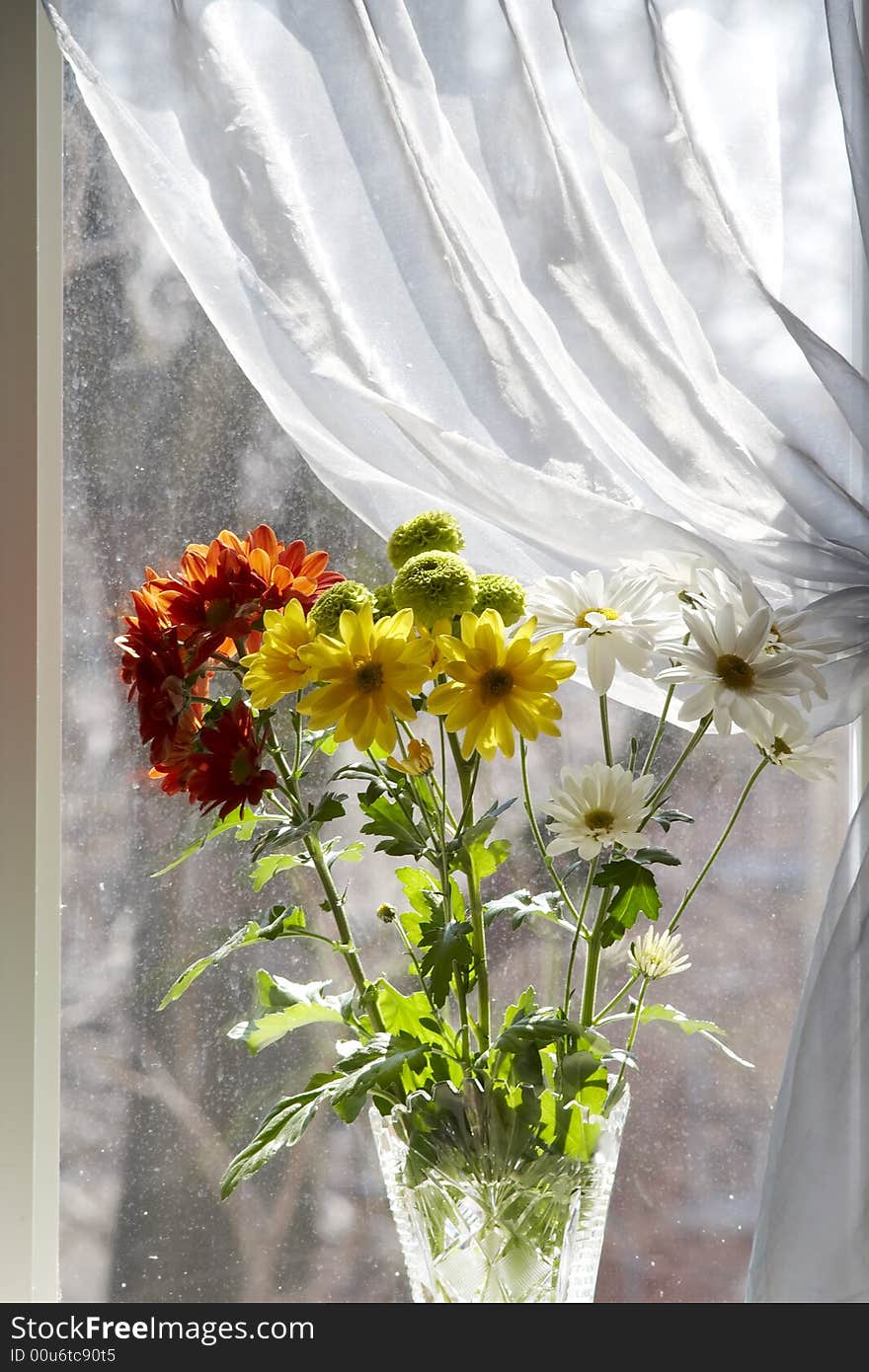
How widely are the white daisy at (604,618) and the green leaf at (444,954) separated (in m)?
0.21

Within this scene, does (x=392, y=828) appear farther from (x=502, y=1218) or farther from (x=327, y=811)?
(x=502, y=1218)

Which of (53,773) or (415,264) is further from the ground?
(415,264)

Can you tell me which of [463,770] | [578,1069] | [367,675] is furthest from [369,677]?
[578,1069]

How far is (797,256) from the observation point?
40.9 inches

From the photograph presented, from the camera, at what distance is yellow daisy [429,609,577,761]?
793 millimetres

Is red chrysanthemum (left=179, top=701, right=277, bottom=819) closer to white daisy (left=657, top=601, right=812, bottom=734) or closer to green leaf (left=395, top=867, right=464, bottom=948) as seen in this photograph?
green leaf (left=395, top=867, right=464, bottom=948)

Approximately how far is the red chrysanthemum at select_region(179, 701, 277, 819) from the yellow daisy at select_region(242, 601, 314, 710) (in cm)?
3

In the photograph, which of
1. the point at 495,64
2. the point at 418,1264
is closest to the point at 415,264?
the point at 495,64

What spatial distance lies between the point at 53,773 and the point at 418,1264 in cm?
61

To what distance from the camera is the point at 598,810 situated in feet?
2.76

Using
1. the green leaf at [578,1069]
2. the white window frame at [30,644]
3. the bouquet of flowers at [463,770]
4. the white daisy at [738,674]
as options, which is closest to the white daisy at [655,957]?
the bouquet of flowers at [463,770]

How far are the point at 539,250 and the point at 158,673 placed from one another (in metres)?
0.53

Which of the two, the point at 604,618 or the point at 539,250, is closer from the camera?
the point at 604,618
